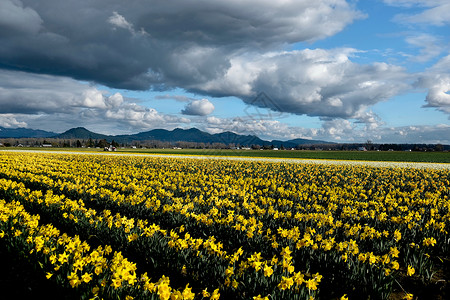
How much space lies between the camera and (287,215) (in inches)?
332

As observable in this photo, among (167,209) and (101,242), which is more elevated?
Answer: (167,209)

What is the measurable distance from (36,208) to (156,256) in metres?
6.71

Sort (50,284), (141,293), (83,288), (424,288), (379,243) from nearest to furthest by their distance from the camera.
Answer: (141,293) < (83,288) < (50,284) < (424,288) < (379,243)

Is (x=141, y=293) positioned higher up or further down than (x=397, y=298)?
higher up

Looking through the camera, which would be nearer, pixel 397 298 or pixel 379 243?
pixel 397 298

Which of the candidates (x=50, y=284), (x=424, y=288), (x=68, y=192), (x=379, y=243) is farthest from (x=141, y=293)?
(x=68, y=192)

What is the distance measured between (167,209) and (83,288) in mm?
4521

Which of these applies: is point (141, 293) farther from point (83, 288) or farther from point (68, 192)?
point (68, 192)

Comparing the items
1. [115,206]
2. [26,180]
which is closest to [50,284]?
[115,206]

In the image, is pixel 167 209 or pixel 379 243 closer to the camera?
pixel 379 243

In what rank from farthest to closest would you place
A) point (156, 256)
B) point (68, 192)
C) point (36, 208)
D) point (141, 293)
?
1. point (68, 192)
2. point (36, 208)
3. point (156, 256)
4. point (141, 293)

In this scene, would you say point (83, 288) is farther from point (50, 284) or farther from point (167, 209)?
point (167, 209)

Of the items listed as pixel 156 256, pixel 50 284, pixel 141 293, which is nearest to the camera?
pixel 141 293

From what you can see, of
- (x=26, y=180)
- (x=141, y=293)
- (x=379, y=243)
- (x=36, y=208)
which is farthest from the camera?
(x=26, y=180)
